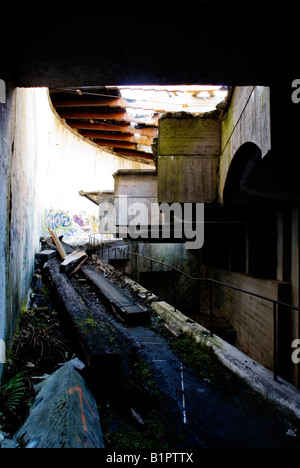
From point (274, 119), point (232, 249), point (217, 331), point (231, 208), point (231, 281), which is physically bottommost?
point (217, 331)

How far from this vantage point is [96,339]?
2955 millimetres

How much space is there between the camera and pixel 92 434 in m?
1.79

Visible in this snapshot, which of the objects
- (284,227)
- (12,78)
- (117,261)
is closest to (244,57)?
(12,78)

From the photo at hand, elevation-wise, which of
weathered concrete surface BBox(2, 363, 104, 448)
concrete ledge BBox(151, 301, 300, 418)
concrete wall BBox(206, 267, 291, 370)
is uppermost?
weathered concrete surface BBox(2, 363, 104, 448)

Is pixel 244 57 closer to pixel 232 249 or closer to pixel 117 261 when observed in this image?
pixel 232 249

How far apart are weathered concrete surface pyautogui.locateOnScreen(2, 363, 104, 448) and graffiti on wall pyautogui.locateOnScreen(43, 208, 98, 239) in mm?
11034

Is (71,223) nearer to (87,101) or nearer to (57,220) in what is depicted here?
(57,220)

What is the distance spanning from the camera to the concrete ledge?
245 cm

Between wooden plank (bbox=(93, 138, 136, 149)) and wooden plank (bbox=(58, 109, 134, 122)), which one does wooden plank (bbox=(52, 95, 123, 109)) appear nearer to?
wooden plank (bbox=(58, 109, 134, 122))

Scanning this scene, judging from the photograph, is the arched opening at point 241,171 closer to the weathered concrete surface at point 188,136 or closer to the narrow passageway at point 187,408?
the weathered concrete surface at point 188,136

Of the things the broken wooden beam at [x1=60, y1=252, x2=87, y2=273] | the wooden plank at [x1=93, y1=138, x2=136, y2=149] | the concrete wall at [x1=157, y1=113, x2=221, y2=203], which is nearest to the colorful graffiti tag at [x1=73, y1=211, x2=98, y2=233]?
the wooden plank at [x1=93, y1=138, x2=136, y2=149]

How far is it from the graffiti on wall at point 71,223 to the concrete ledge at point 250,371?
10263 millimetres

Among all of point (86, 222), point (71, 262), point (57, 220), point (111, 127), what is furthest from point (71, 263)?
point (111, 127)

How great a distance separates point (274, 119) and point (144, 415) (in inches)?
145
